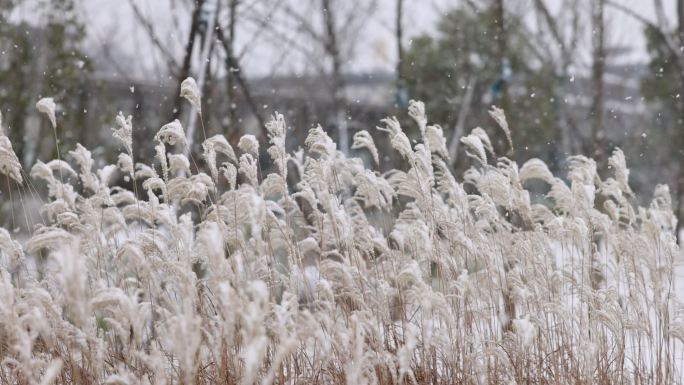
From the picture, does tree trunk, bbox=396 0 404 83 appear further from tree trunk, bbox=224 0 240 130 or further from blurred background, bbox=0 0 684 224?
tree trunk, bbox=224 0 240 130

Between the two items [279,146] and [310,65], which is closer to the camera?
[279,146]

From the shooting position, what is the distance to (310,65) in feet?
25.3

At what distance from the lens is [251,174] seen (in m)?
2.66

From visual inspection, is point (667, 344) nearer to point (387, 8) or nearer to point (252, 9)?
point (252, 9)

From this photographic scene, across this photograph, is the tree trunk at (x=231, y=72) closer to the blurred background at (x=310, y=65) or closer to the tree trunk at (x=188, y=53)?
the blurred background at (x=310, y=65)

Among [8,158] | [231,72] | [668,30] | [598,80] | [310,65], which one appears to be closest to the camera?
[8,158]

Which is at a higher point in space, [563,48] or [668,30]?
[563,48]

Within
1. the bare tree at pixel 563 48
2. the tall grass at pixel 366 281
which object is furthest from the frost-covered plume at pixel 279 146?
the bare tree at pixel 563 48

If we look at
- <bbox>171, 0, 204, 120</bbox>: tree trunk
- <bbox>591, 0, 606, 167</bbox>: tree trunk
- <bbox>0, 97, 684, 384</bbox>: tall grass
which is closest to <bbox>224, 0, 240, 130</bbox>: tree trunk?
<bbox>171, 0, 204, 120</bbox>: tree trunk

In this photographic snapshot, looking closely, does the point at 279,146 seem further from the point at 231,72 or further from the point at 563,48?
the point at 563,48

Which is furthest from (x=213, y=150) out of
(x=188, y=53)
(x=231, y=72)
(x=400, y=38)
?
(x=400, y=38)

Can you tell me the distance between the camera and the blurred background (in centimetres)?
604

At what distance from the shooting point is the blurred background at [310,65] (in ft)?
19.8

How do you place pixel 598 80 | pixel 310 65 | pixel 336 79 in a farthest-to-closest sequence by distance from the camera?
1. pixel 310 65
2. pixel 336 79
3. pixel 598 80
